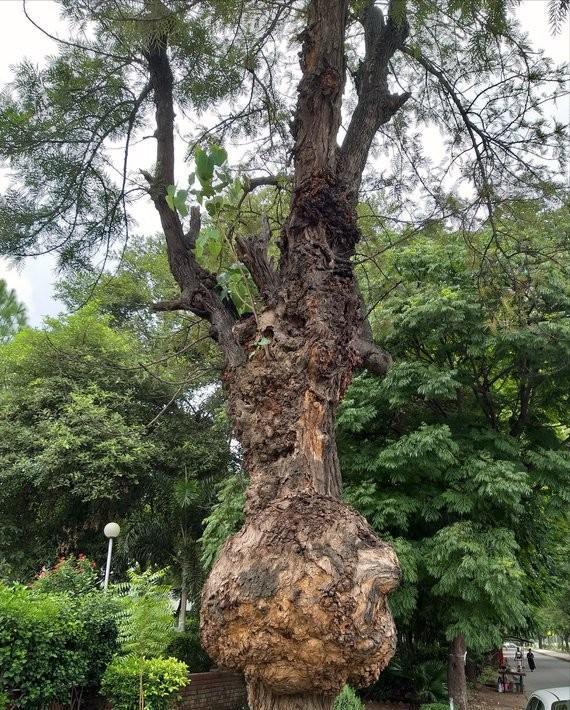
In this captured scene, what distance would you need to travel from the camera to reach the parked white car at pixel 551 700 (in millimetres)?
6941

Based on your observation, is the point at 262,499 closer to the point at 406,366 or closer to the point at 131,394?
the point at 406,366

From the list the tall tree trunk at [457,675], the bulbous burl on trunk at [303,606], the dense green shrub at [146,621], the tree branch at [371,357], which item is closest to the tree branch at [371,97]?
the tree branch at [371,357]

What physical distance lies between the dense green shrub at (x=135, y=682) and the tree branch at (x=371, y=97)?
4.86m

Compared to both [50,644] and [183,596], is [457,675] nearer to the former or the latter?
[183,596]

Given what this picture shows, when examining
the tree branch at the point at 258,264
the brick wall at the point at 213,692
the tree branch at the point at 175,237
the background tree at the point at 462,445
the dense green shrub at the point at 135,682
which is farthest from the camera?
the brick wall at the point at 213,692

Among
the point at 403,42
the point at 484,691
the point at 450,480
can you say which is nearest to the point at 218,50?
the point at 403,42

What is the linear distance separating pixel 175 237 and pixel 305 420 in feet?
6.16

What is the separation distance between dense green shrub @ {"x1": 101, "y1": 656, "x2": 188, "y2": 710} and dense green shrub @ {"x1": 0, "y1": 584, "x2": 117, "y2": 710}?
310 millimetres

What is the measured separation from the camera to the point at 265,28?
4.53m

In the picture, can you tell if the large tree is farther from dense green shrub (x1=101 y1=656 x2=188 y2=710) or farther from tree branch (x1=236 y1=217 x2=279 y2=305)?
dense green shrub (x1=101 y1=656 x2=188 y2=710)

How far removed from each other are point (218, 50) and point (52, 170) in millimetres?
1714

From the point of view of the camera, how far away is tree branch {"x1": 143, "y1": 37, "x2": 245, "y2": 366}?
325cm

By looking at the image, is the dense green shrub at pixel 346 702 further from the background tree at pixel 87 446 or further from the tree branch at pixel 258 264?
the tree branch at pixel 258 264

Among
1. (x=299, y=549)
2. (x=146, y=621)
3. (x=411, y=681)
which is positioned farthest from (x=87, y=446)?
(x=299, y=549)
